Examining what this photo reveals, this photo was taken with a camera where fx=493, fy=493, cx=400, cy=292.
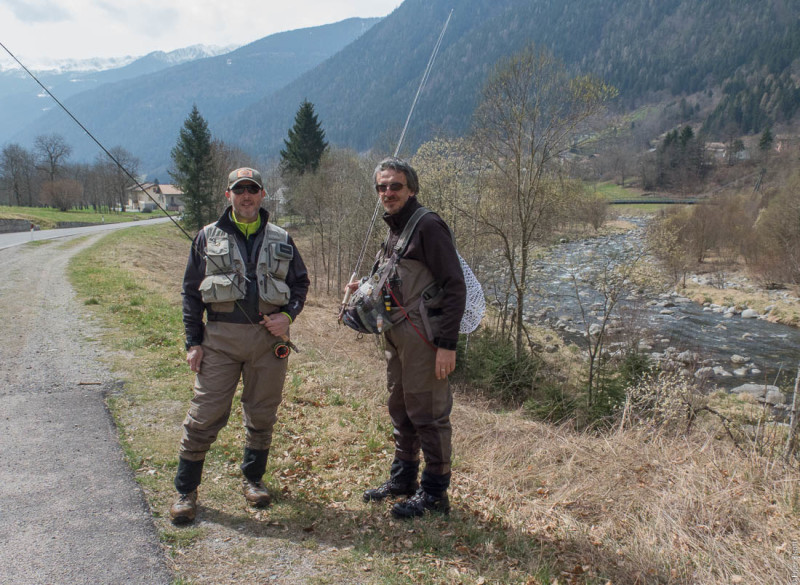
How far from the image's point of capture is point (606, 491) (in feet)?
13.8

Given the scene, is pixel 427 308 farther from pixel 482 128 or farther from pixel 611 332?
pixel 611 332

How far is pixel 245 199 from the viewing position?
11.5 feet

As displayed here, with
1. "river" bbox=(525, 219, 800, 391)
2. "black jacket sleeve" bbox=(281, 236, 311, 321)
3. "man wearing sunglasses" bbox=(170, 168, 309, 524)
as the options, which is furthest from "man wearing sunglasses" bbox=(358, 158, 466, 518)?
"river" bbox=(525, 219, 800, 391)

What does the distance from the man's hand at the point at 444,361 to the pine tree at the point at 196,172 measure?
116 ft

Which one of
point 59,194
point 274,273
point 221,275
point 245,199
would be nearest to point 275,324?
point 274,273

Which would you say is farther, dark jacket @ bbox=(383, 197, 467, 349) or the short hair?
the short hair

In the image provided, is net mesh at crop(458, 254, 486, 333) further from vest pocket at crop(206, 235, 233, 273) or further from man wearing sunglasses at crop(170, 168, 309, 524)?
vest pocket at crop(206, 235, 233, 273)

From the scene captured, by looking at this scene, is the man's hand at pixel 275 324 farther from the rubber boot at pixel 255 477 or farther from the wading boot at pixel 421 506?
the wading boot at pixel 421 506

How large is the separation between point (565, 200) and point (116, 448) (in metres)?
15.3

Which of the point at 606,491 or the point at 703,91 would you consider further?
the point at 703,91

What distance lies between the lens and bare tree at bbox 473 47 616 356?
1493 centimetres

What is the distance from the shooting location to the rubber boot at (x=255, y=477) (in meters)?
3.65

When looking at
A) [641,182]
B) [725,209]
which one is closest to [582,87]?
[725,209]

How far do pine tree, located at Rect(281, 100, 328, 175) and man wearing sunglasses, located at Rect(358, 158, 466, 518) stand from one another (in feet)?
153
